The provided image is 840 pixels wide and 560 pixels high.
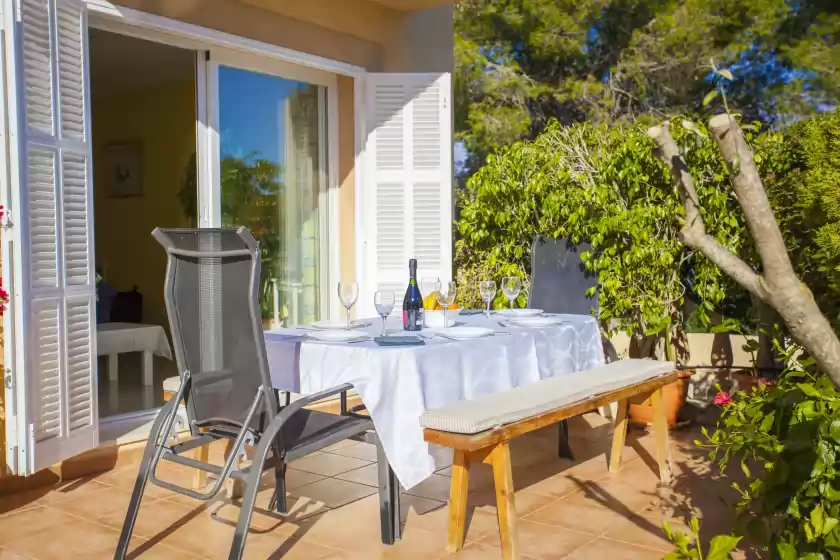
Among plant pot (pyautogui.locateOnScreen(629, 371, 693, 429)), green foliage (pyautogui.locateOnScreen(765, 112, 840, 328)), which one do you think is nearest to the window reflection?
plant pot (pyautogui.locateOnScreen(629, 371, 693, 429))

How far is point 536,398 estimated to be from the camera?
3.05 meters

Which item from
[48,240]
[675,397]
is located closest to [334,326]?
[48,240]

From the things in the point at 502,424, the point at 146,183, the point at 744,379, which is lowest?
the point at 744,379

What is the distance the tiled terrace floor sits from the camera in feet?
9.73

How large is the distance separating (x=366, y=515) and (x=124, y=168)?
6226 mm

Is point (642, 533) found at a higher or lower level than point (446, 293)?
lower

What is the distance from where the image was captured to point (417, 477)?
9.30ft

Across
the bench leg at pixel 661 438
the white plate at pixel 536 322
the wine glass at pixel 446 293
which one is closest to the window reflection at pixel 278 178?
the wine glass at pixel 446 293

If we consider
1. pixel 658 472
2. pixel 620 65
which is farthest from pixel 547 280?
pixel 620 65

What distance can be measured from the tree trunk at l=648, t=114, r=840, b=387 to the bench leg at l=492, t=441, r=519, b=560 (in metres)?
1.87

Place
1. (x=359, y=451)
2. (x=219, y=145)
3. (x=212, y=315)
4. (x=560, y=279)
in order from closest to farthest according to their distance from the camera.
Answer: (x=212, y=315) → (x=359, y=451) → (x=560, y=279) → (x=219, y=145)

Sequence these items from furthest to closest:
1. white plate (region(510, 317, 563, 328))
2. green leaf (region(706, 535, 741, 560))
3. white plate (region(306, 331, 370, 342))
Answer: white plate (region(510, 317, 563, 328))
white plate (region(306, 331, 370, 342))
green leaf (region(706, 535, 741, 560))

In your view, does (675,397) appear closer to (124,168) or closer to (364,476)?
(364,476)

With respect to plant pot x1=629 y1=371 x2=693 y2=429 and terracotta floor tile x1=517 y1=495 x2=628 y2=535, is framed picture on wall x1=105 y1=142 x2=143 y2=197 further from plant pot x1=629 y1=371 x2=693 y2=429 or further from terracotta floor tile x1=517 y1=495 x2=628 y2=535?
terracotta floor tile x1=517 y1=495 x2=628 y2=535
